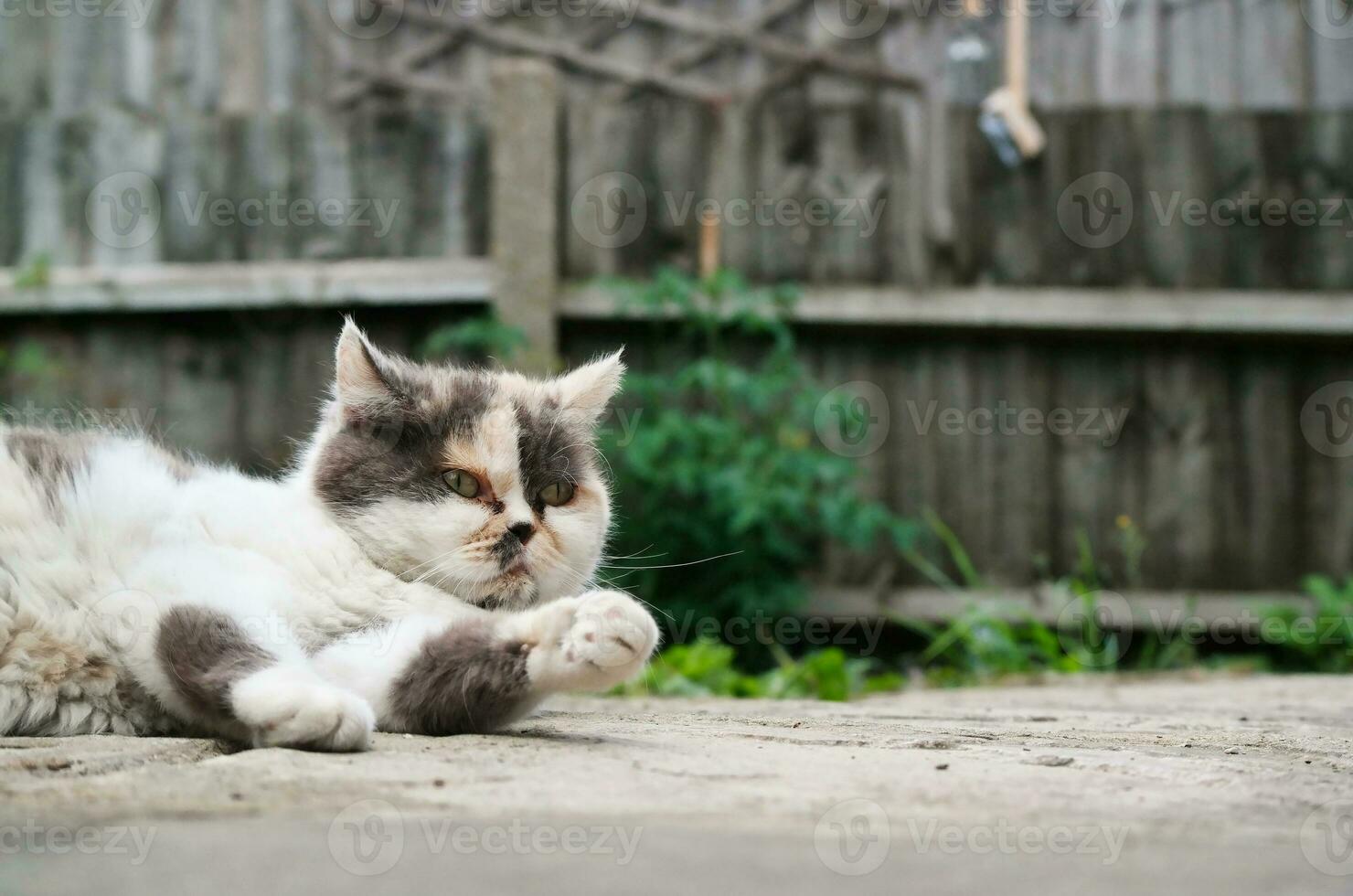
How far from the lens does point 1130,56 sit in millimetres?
5691

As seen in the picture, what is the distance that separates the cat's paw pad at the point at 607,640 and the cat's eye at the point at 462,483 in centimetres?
52

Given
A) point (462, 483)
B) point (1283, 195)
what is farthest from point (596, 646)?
point (1283, 195)

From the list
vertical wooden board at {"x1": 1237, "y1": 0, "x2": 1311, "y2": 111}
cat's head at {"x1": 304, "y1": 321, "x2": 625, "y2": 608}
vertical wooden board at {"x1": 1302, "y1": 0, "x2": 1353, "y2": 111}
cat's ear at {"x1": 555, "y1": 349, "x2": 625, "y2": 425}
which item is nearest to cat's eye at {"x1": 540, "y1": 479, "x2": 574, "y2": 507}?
cat's head at {"x1": 304, "y1": 321, "x2": 625, "y2": 608}

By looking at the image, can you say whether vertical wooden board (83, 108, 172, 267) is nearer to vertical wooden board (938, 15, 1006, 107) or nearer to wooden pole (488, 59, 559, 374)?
wooden pole (488, 59, 559, 374)

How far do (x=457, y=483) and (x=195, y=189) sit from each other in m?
3.64

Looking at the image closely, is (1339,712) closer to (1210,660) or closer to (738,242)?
(1210,660)

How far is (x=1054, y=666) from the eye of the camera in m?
4.69

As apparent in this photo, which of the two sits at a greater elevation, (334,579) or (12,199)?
(12,199)

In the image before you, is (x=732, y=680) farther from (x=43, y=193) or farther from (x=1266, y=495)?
(x=43, y=193)

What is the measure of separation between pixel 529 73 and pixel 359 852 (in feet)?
14.3

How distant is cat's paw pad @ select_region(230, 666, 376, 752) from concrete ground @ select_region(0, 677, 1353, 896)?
40 millimetres

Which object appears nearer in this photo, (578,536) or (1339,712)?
(578,536)

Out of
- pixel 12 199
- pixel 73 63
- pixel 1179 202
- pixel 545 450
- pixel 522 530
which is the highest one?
pixel 73 63

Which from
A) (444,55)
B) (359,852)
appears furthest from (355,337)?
(444,55)
